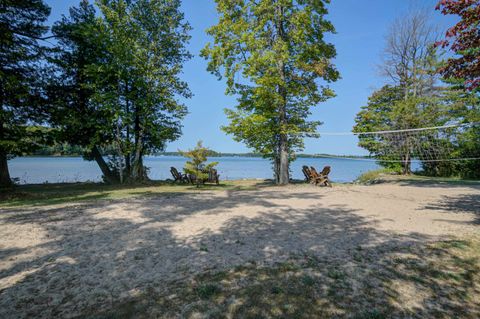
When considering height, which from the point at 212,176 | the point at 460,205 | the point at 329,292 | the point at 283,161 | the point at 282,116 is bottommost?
the point at 329,292

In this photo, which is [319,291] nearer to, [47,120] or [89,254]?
[89,254]

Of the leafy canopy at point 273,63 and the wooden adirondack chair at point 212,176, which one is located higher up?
the leafy canopy at point 273,63

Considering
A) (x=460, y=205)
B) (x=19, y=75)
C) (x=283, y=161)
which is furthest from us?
(x=283, y=161)

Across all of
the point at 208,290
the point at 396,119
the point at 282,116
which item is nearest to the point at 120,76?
the point at 282,116

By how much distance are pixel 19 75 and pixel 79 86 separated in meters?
3.23

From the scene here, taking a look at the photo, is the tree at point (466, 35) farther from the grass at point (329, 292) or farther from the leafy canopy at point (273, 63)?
the leafy canopy at point (273, 63)

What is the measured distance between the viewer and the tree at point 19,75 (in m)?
12.4

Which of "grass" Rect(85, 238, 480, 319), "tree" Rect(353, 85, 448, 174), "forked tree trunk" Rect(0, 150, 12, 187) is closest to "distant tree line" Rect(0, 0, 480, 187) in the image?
"forked tree trunk" Rect(0, 150, 12, 187)

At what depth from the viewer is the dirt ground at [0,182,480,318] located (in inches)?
139

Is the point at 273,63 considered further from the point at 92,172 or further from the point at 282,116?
the point at 92,172

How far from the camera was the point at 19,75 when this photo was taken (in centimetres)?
1348

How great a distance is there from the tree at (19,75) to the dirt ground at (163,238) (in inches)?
282

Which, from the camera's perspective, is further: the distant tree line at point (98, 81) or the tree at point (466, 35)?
the distant tree line at point (98, 81)

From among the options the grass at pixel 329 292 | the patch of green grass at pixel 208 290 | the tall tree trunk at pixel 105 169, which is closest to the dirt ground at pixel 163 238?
the grass at pixel 329 292
